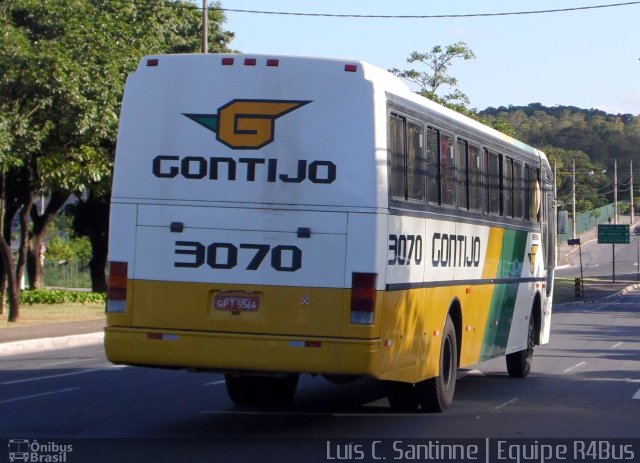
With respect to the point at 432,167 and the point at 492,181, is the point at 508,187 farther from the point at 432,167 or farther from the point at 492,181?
the point at 432,167

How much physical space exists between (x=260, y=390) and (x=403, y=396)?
1.74m

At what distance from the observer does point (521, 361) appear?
1769cm

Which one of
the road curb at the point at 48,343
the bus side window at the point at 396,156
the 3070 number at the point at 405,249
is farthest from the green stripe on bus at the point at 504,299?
the road curb at the point at 48,343

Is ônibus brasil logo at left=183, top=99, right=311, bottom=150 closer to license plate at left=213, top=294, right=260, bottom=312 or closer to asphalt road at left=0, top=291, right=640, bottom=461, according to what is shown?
license plate at left=213, top=294, right=260, bottom=312

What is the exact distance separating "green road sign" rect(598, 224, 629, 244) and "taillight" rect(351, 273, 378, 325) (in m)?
73.7

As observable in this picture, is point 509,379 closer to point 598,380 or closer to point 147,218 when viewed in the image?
point 598,380

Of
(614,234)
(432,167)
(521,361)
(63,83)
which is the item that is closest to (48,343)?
(63,83)

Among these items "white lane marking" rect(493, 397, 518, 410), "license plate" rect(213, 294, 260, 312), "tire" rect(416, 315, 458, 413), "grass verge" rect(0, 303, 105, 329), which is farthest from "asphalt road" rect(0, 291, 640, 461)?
"grass verge" rect(0, 303, 105, 329)

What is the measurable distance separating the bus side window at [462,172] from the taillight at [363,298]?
10.8 ft

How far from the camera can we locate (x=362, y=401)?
46.7 feet

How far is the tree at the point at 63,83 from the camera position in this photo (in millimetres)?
25594

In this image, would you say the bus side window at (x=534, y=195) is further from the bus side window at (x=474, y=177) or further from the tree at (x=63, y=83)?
the tree at (x=63, y=83)

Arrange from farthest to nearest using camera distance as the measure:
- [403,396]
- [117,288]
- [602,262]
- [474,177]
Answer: [602,262] → [474,177] → [403,396] → [117,288]

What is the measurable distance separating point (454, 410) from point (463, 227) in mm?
2128
